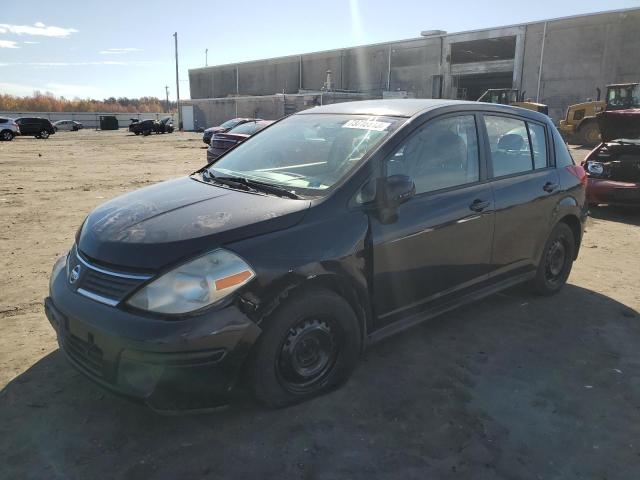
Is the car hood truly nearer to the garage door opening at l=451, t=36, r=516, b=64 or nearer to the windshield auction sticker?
the windshield auction sticker

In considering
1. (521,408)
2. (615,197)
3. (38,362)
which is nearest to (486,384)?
(521,408)

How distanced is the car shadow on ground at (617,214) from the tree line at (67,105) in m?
101

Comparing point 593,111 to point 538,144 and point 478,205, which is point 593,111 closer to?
point 538,144

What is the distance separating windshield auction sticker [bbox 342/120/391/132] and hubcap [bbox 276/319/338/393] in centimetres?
139

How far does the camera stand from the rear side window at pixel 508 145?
404 centimetres

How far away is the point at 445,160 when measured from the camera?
3664mm

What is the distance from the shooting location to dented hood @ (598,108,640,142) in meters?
8.90

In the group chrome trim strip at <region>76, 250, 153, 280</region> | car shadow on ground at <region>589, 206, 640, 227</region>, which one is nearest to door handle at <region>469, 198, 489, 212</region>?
chrome trim strip at <region>76, 250, 153, 280</region>

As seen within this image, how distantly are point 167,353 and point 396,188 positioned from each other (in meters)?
1.60

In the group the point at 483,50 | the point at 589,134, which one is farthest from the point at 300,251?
the point at 483,50

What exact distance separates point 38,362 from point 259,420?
1690 millimetres

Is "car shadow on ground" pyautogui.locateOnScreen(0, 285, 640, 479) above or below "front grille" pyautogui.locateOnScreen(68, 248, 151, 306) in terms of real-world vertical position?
below

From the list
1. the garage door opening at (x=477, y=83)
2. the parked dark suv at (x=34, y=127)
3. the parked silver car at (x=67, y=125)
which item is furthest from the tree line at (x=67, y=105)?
the garage door opening at (x=477, y=83)

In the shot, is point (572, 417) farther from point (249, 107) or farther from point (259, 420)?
point (249, 107)
